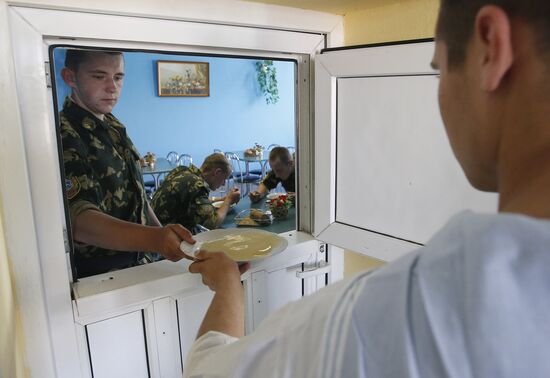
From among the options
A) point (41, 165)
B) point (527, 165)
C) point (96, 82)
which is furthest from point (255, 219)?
point (527, 165)

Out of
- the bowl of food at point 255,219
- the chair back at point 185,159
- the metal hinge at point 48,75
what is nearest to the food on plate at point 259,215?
the bowl of food at point 255,219

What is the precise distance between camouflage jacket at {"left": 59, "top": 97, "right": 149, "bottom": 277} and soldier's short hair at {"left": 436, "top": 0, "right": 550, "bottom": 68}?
98 centimetres

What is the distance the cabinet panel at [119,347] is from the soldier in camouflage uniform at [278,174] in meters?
1.41

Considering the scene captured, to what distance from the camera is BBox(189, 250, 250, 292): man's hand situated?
903mm

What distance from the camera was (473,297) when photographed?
0.34m

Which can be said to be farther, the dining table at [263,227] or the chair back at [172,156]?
the chair back at [172,156]

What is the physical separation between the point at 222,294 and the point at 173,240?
0.32m

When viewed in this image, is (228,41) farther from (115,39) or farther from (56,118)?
(56,118)

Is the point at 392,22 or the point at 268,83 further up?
the point at 268,83

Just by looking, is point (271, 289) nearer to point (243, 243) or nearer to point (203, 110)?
point (243, 243)

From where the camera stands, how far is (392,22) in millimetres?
1206

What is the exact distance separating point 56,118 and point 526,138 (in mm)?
926

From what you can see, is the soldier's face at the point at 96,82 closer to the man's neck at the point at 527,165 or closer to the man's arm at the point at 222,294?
the man's arm at the point at 222,294

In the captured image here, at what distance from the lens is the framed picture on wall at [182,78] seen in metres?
4.27
